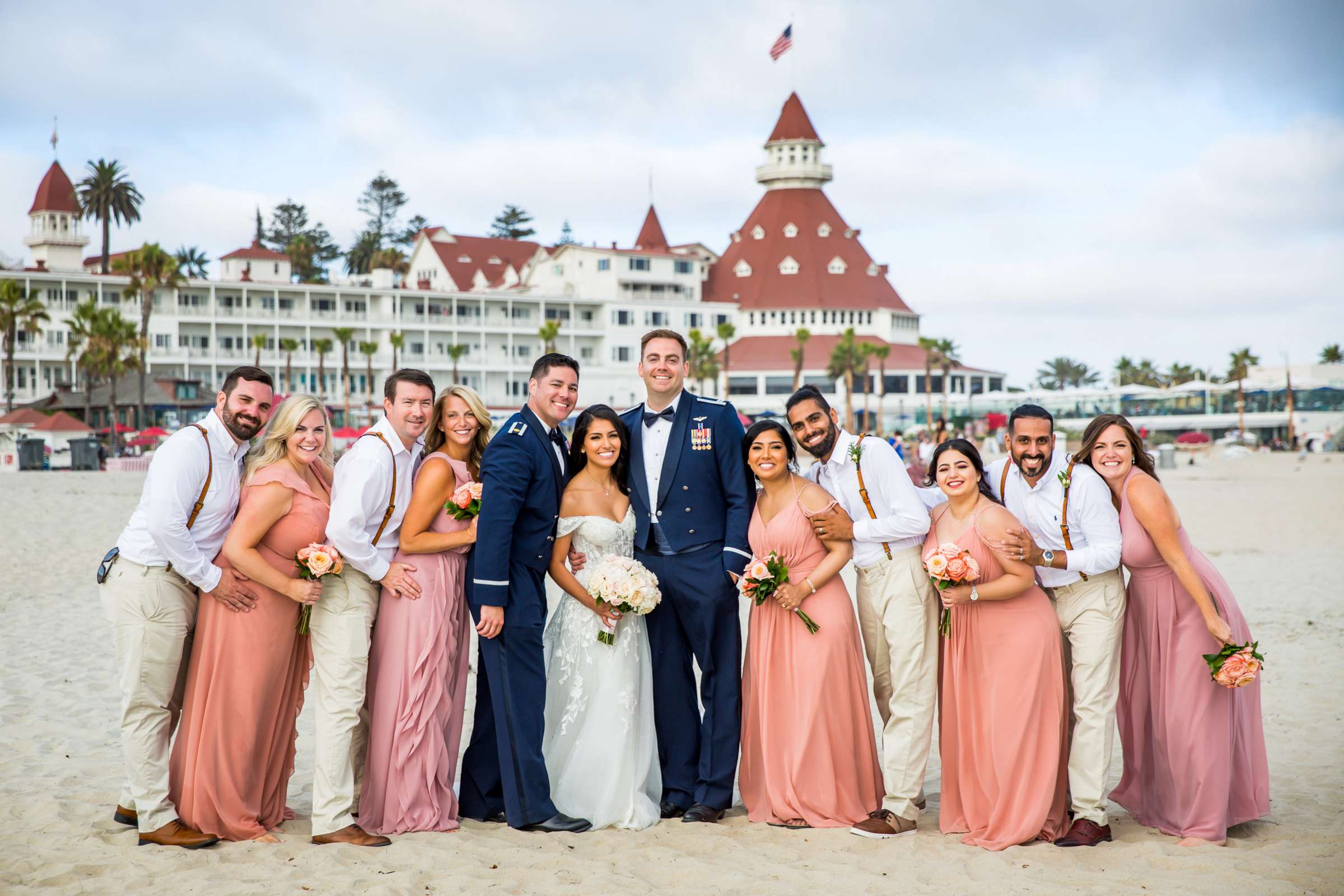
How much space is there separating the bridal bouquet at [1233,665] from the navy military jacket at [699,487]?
2.42 meters

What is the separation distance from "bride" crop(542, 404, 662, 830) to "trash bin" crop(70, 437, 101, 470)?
40.8 m

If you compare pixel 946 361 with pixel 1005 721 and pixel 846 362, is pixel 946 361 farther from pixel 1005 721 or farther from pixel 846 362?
pixel 1005 721

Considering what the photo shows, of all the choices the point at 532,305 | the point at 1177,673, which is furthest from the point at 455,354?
the point at 1177,673

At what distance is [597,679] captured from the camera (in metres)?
Answer: 6.34

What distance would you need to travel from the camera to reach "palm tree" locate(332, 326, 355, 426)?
7050cm

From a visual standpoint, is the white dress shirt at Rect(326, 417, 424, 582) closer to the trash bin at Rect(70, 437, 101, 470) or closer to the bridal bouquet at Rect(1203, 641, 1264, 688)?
the bridal bouquet at Rect(1203, 641, 1264, 688)

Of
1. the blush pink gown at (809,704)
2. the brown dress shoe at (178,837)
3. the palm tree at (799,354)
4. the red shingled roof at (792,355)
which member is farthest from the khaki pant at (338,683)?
the red shingled roof at (792,355)

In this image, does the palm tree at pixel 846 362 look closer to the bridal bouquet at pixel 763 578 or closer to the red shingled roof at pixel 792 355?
the red shingled roof at pixel 792 355

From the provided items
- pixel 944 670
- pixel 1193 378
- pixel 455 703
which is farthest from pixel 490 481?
pixel 1193 378

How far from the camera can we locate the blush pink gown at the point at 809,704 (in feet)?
20.5

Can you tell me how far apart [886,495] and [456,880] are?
116 inches

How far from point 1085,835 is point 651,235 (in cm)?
8642

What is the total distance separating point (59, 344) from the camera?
68500mm

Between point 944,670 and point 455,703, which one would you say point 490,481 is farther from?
point 944,670
